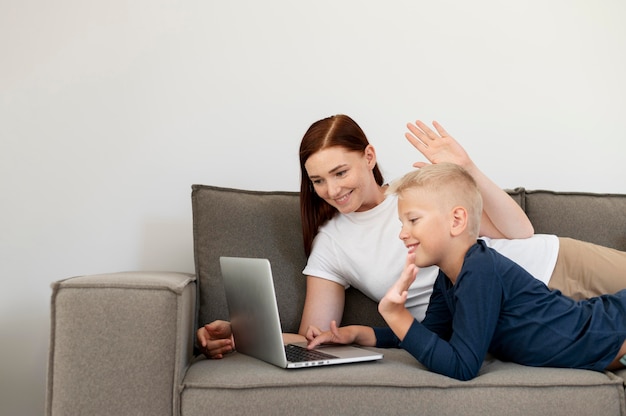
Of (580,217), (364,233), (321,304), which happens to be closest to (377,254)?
(364,233)

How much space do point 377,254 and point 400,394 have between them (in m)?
0.62

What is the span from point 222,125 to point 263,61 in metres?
0.28

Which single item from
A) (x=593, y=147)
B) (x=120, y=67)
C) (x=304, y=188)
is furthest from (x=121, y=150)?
(x=593, y=147)

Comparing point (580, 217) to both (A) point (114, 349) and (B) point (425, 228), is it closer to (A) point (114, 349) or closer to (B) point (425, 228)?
(B) point (425, 228)

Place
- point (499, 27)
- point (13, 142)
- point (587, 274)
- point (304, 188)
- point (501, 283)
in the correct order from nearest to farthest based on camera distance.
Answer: point (501, 283) → point (587, 274) → point (304, 188) → point (13, 142) → point (499, 27)

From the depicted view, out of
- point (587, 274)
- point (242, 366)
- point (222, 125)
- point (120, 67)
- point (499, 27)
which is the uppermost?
point (499, 27)

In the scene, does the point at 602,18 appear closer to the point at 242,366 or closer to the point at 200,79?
the point at 200,79

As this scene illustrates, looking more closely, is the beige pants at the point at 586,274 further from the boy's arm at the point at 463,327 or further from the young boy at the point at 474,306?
the boy's arm at the point at 463,327

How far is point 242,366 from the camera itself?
5.65 ft

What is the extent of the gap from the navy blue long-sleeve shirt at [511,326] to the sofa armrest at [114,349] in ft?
1.74

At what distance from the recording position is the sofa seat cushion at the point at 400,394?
5.10 ft

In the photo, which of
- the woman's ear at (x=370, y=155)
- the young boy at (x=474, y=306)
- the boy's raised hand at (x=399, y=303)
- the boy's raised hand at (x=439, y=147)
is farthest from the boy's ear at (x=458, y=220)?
the woman's ear at (x=370, y=155)

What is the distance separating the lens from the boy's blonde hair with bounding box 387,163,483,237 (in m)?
1.73

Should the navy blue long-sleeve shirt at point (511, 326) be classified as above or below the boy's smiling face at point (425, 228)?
below
